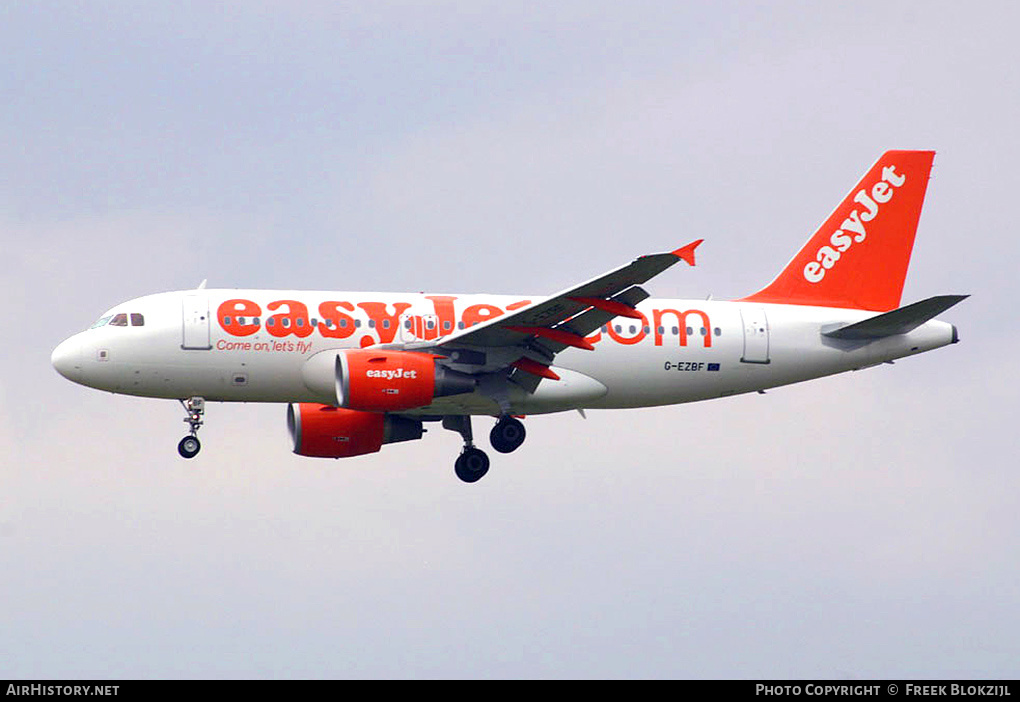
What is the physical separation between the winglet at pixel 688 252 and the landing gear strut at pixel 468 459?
11749 millimetres

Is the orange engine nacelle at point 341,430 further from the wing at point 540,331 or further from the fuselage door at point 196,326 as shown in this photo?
the fuselage door at point 196,326

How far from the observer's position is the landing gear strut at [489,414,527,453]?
49938mm

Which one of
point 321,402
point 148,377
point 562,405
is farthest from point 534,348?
point 148,377

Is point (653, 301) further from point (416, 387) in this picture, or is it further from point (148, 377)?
point (148, 377)

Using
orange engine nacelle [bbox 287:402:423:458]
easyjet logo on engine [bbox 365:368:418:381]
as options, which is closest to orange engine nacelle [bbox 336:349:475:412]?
easyjet logo on engine [bbox 365:368:418:381]

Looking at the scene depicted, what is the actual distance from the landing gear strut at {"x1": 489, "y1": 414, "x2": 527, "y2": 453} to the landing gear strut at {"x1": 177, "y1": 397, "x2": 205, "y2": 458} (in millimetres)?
7815

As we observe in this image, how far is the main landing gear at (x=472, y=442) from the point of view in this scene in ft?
164

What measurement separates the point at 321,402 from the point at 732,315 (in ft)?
38.9

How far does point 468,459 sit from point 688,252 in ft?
40.8

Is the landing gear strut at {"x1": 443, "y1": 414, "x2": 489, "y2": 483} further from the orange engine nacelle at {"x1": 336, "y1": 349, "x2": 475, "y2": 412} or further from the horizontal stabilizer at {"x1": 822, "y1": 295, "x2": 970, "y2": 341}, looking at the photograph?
the horizontal stabilizer at {"x1": 822, "y1": 295, "x2": 970, "y2": 341}

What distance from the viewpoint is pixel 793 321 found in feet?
171

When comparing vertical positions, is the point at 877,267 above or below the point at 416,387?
above

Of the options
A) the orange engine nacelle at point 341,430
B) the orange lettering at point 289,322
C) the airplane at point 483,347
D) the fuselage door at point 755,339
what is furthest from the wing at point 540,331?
the fuselage door at point 755,339

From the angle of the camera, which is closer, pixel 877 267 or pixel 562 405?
pixel 562 405
